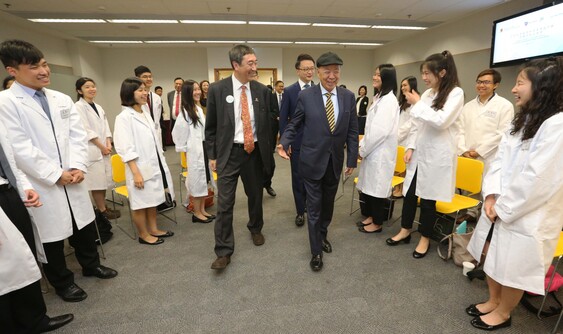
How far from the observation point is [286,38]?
913 cm

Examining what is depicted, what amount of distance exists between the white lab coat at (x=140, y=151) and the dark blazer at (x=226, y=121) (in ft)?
2.05

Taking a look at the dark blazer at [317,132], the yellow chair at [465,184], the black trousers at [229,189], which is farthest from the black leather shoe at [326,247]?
the yellow chair at [465,184]

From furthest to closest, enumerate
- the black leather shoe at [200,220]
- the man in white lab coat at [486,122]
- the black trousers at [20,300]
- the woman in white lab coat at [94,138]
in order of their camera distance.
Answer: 1. the black leather shoe at [200,220]
2. the woman in white lab coat at [94,138]
3. the man in white lab coat at [486,122]
4. the black trousers at [20,300]

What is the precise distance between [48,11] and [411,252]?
796 centimetres

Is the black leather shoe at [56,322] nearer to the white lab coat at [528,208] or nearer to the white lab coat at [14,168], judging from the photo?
the white lab coat at [14,168]

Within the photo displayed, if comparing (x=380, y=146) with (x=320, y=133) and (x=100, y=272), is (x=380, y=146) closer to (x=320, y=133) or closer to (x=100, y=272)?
(x=320, y=133)

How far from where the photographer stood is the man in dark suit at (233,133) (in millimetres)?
2268

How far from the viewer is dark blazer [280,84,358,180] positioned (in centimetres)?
217

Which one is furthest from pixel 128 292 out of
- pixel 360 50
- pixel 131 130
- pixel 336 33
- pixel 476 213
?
pixel 360 50

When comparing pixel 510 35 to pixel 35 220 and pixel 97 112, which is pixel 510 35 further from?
pixel 35 220

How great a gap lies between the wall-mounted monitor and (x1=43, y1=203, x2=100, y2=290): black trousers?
6.52 meters

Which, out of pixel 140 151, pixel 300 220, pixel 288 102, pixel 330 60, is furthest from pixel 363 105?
pixel 140 151

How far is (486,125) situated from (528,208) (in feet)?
6.11

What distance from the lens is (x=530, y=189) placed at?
1.42 metres
